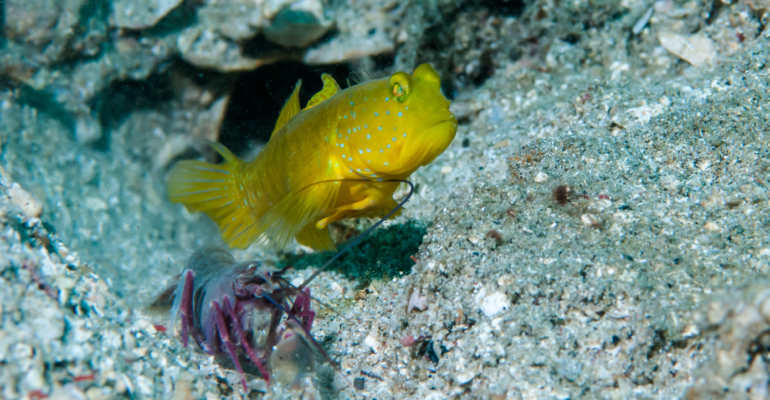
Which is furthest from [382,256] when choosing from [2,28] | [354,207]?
[2,28]

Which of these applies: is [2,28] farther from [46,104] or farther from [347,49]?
[347,49]

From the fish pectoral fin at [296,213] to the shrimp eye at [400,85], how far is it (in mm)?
759

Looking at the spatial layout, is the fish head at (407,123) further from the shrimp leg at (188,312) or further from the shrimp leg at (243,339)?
the shrimp leg at (188,312)

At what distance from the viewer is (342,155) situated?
2.71 meters

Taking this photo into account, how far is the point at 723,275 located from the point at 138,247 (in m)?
5.37

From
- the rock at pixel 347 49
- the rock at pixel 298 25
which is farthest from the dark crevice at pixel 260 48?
the rock at pixel 347 49

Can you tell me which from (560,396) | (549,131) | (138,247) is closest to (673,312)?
(560,396)

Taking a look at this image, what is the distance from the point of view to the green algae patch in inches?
132

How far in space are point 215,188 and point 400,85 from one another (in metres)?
2.22

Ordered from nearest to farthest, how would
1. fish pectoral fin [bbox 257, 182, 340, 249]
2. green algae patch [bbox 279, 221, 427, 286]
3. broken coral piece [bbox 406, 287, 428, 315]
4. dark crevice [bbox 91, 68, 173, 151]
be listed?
broken coral piece [bbox 406, 287, 428, 315]
fish pectoral fin [bbox 257, 182, 340, 249]
green algae patch [bbox 279, 221, 427, 286]
dark crevice [bbox 91, 68, 173, 151]

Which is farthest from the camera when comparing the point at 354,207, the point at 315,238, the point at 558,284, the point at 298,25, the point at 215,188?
the point at 298,25

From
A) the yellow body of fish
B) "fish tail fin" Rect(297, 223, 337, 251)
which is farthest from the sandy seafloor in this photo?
the yellow body of fish

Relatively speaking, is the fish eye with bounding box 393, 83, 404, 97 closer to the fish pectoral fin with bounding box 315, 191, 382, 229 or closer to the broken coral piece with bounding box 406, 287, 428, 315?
the fish pectoral fin with bounding box 315, 191, 382, 229

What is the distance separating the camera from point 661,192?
8.62 feet
